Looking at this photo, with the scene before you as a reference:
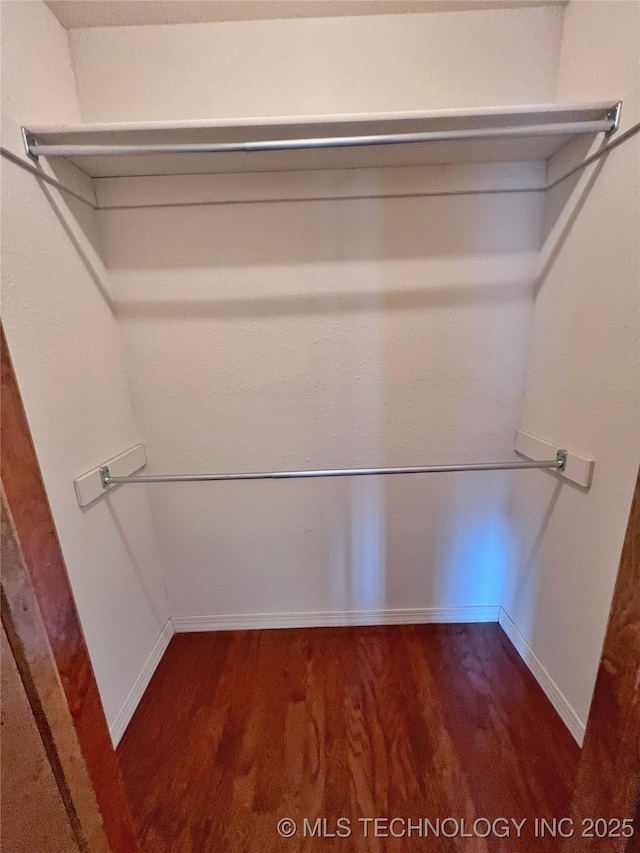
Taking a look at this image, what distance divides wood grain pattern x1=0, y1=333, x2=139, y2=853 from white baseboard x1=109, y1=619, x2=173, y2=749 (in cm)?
57

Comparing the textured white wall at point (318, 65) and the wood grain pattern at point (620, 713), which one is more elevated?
the textured white wall at point (318, 65)

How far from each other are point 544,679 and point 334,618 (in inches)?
Answer: 36.4

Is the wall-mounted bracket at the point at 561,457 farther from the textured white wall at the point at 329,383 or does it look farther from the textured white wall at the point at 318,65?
the textured white wall at the point at 318,65

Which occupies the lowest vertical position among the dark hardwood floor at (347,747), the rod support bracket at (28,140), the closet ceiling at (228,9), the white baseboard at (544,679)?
the dark hardwood floor at (347,747)

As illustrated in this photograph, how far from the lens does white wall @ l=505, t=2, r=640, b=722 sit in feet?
3.34

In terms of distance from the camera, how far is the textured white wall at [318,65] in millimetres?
1262

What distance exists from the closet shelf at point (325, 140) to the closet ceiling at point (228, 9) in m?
0.44

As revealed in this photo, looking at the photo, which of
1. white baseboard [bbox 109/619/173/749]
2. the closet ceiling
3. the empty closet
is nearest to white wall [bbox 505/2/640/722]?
the empty closet

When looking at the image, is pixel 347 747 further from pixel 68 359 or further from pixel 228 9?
pixel 228 9

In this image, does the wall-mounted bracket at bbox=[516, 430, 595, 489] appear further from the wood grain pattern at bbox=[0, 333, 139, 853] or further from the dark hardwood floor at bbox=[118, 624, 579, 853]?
the wood grain pattern at bbox=[0, 333, 139, 853]

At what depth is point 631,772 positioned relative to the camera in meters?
0.68

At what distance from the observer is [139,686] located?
1506mm

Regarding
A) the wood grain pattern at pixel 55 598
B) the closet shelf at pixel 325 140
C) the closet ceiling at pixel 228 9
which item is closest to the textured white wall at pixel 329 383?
the closet shelf at pixel 325 140

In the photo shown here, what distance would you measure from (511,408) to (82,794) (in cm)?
179
